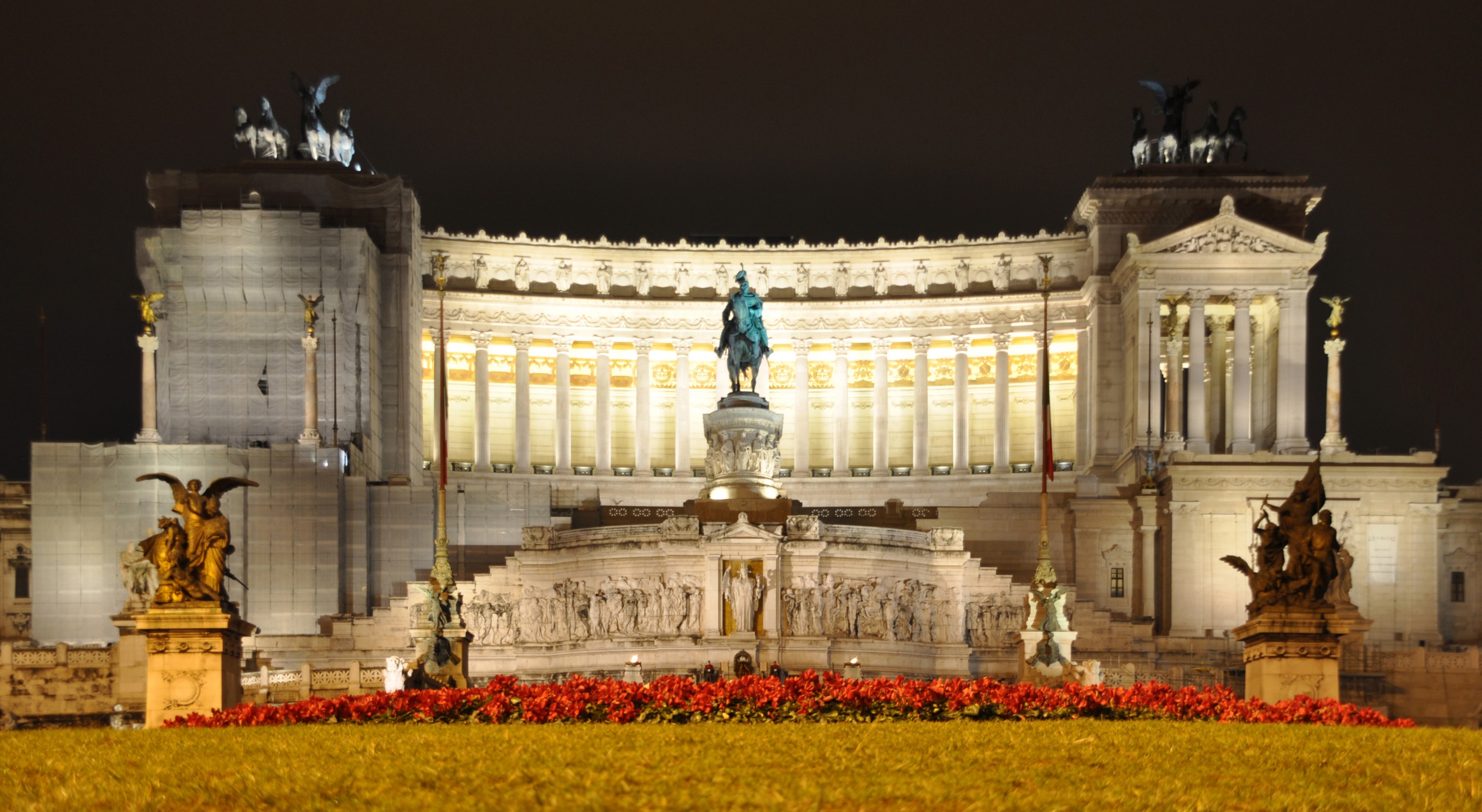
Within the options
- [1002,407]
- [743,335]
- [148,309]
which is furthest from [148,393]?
[1002,407]

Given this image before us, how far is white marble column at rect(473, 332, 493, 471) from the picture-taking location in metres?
92.8

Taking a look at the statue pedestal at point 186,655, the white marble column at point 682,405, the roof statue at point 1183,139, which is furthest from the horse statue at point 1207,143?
the statue pedestal at point 186,655

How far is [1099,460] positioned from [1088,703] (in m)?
60.0

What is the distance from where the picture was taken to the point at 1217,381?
3733 inches

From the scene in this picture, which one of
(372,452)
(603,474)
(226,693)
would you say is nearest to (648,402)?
(603,474)

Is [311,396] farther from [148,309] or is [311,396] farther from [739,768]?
[739,768]

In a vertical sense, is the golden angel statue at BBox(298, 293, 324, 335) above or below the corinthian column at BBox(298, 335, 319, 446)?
above

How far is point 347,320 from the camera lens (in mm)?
80750

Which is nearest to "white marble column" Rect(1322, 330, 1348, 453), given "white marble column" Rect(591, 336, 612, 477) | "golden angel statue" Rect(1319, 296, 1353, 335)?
"golden angel statue" Rect(1319, 296, 1353, 335)

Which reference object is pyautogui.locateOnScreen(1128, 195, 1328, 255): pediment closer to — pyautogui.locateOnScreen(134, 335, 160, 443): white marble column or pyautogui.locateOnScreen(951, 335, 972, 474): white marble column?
pyautogui.locateOnScreen(951, 335, 972, 474): white marble column

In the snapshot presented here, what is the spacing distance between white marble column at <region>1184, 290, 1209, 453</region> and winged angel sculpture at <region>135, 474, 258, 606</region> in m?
60.3

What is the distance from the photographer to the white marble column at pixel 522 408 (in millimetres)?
94312

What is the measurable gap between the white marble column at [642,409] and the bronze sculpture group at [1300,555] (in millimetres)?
61563

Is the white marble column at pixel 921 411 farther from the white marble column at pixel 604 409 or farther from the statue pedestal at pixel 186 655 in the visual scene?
the statue pedestal at pixel 186 655
